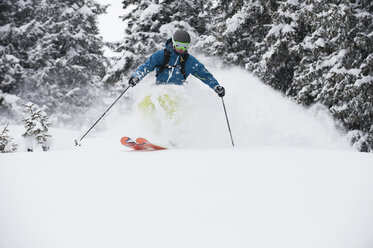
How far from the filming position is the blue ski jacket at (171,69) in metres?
5.20

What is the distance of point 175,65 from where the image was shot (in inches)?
211

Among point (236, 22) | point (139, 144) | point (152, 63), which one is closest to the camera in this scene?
point (139, 144)

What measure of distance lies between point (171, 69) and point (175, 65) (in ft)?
0.33

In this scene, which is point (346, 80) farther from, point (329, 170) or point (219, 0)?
point (219, 0)

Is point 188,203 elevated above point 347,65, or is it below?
below

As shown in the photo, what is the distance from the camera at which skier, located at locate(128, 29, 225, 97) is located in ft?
16.7

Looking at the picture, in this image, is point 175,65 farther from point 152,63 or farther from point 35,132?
point 35,132

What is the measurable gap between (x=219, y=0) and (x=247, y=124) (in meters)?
8.50

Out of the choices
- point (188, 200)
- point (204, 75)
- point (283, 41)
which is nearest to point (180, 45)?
point (204, 75)

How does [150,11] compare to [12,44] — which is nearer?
[150,11]

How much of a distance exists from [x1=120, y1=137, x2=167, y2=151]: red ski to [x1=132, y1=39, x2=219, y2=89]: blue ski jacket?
113cm

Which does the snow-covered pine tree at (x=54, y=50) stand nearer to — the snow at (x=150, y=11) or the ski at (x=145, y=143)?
the snow at (x=150, y=11)

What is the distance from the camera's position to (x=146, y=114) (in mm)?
5168

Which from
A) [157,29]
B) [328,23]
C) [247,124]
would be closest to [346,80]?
[328,23]
